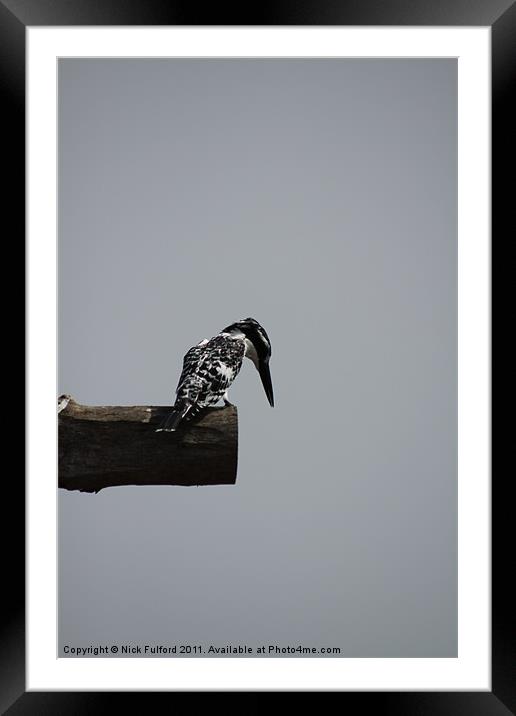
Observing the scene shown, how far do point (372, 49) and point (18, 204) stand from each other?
1480 mm

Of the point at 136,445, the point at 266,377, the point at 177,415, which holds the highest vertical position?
the point at 266,377

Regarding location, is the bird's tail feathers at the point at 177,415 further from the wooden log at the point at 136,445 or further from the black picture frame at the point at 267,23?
the black picture frame at the point at 267,23

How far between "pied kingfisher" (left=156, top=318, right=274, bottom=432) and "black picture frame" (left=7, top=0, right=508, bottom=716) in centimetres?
67

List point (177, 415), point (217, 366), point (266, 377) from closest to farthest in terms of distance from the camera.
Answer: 1. point (177, 415)
2. point (217, 366)
3. point (266, 377)

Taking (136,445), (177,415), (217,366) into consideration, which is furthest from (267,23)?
(136,445)

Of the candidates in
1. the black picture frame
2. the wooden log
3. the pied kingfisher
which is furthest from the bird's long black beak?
the black picture frame

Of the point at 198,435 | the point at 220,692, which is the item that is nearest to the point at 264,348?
the point at 198,435

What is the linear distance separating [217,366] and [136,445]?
449 millimetres

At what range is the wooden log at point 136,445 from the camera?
2.68 meters

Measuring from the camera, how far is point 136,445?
2.68 m

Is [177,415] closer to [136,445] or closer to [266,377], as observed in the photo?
[136,445]

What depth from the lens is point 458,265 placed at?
8.69 ft

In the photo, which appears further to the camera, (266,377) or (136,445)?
(266,377)

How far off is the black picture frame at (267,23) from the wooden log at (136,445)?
287 millimetres
